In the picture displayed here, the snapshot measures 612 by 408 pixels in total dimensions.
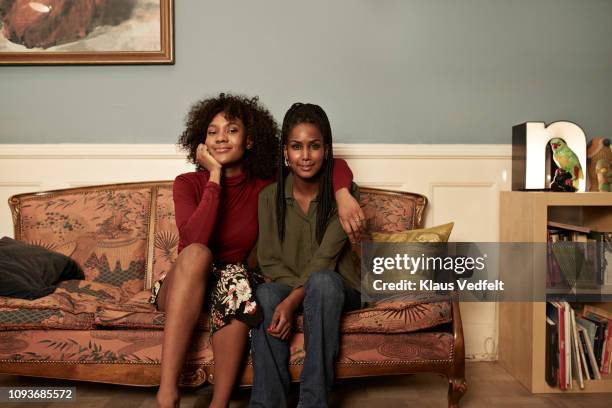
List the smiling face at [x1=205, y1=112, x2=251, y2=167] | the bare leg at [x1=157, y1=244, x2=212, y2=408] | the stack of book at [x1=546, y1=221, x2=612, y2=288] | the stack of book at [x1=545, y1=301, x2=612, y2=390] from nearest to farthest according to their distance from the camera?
the bare leg at [x1=157, y1=244, x2=212, y2=408], the smiling face at [x1=205, y1=112, x2=251, y2=167], the stack of book at [x1=545, y1=301, x2=612, y2=390], the stack of book at [x1=546, y1=221, x2=612, y2=288]

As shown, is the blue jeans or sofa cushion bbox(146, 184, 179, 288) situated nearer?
the blue jeans

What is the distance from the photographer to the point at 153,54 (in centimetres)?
261

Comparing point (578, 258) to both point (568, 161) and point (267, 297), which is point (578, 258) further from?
point (267, 297)

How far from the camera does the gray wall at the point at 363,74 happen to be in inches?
104

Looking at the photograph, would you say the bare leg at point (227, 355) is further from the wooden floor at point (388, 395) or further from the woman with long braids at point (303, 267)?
the wooden floor at point (388, 395)

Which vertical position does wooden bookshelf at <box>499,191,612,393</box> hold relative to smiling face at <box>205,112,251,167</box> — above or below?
below

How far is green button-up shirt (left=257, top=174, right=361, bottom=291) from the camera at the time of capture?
6.23 feet

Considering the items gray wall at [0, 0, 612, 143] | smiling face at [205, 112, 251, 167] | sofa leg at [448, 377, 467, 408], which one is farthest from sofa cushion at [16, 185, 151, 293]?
sofa leg at [448, 377, 467, 408]

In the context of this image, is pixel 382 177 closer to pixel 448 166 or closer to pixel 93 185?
pixel 448 166

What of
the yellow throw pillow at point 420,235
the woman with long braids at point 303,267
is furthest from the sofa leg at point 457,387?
the yellow throw pillow at point 420,235

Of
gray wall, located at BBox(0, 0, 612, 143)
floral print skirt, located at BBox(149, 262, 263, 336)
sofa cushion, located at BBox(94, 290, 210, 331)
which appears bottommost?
sofa cushion, located at BBox(94, 290, 210, 331)

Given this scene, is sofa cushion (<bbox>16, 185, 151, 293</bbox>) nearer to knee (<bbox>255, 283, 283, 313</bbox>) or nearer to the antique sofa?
the antique sofa

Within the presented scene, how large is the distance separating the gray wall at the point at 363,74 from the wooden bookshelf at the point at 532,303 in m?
0.45

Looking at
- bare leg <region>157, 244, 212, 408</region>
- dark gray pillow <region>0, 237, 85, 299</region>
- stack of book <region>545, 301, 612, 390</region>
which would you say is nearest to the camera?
bare leg <region>157, 244, 212, 408</region>
